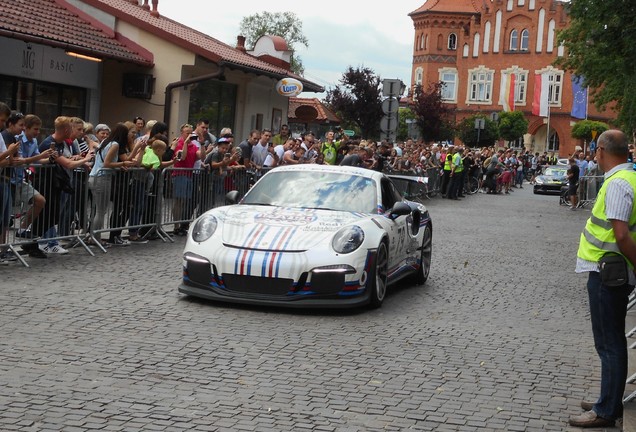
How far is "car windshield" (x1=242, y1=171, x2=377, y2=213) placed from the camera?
A: 36.9ft

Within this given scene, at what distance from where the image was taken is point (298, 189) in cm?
1153

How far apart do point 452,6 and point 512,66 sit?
1424 cm

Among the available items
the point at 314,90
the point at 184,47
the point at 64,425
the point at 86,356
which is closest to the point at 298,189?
the point at 86,356

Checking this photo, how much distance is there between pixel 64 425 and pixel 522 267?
11.0m

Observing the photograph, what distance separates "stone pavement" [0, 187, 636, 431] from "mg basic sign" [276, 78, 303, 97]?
20.3 metres

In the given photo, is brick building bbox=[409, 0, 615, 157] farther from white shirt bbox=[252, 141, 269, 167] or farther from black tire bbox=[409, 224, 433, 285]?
black tire bbox=[409, 224, 433, 285]

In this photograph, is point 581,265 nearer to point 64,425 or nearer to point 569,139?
point 64,425

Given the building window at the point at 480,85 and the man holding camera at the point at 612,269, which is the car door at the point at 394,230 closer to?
the man holding camera at the point at 612,269

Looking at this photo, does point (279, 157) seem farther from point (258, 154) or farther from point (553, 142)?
point (553, 142)

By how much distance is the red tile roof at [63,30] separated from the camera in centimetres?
2216

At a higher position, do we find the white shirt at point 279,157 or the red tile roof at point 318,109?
the red tile roof at point 318,109

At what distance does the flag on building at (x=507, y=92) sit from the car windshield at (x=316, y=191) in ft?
301

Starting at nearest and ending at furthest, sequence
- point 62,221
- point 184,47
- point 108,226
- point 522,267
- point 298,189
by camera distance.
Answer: point 298,189 → point 62,221 → point 108,226 → point 522,267 → point 184,47

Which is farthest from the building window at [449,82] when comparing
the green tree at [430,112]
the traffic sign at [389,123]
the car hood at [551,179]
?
the traffic sign at [389,123]
